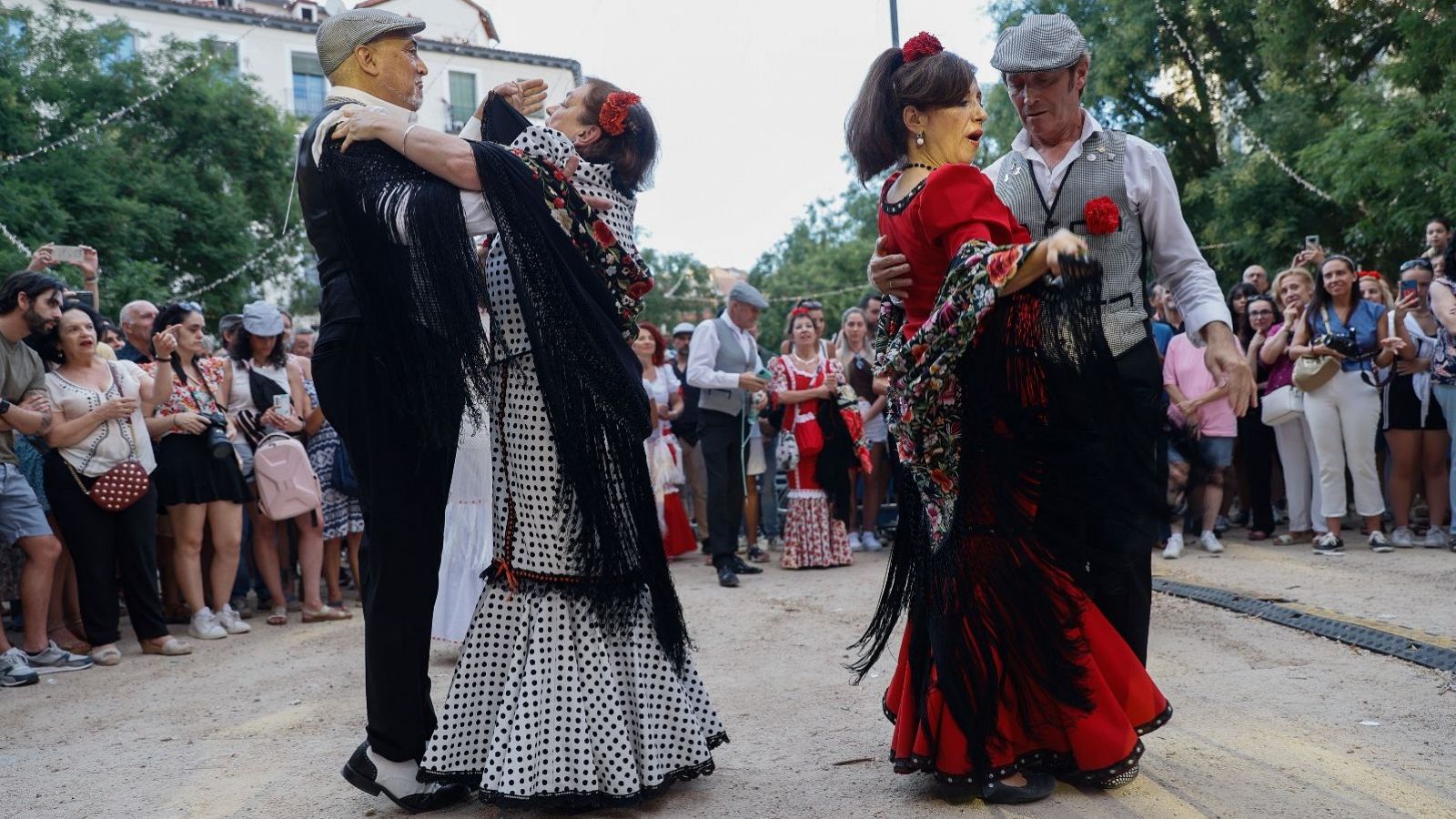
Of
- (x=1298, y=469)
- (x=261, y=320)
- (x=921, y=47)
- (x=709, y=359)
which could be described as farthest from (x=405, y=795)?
(x=1298, y=469)

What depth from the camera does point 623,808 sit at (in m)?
3.31

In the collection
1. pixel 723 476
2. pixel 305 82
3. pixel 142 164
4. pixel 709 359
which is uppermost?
pixel 305 82

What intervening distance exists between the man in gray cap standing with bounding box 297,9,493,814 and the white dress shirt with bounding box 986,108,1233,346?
1715 mm

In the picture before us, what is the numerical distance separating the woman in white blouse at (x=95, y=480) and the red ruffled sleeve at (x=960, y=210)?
17.0 feet

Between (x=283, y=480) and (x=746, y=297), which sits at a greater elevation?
(x=746, y=297)

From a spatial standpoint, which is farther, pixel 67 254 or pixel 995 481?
Result: pixel 67 254

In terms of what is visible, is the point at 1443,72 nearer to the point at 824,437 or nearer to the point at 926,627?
the point at 824,437

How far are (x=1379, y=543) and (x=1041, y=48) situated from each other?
6413mm

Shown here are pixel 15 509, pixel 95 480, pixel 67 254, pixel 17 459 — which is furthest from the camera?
pixel 67 254

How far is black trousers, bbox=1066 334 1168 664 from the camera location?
310 centimetres

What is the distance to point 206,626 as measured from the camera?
7164 mm

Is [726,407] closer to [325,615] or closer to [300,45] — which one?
[325,615]

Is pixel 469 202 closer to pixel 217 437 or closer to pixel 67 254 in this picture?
pixel 217 437

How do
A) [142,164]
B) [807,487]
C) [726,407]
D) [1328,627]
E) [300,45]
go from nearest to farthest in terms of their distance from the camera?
[1328,627] < [726,407] < [807,487] < [142,164] < [300,45]
